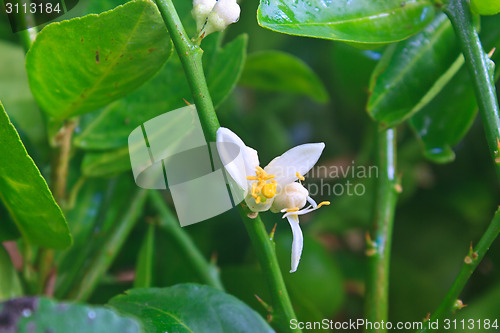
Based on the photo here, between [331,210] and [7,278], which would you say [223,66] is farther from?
[331,210]

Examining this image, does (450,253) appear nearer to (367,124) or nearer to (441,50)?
(367,124)

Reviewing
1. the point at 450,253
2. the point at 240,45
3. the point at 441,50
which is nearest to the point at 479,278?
the point at 450,253

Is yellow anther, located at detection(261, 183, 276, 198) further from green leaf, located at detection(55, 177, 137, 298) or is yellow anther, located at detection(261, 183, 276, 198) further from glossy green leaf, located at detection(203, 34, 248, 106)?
green leaf, located at detection(55, 177, 137, 298)

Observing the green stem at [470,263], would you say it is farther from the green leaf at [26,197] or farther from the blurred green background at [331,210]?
the green leaf at [26,197]

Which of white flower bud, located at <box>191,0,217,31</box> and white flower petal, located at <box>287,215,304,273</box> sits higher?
white flower bud, located at <box>191,0,217,31</box>

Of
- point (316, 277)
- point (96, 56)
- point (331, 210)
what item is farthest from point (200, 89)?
point (331, 210)

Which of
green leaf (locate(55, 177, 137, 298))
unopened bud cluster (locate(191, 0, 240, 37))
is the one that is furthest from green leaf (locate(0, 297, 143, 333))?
green leaf (locate(55, 177, 137, 298))

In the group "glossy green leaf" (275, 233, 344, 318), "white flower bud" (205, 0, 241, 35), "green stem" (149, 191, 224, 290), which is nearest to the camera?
"white flower bud" (205, 0, 241, 35)
